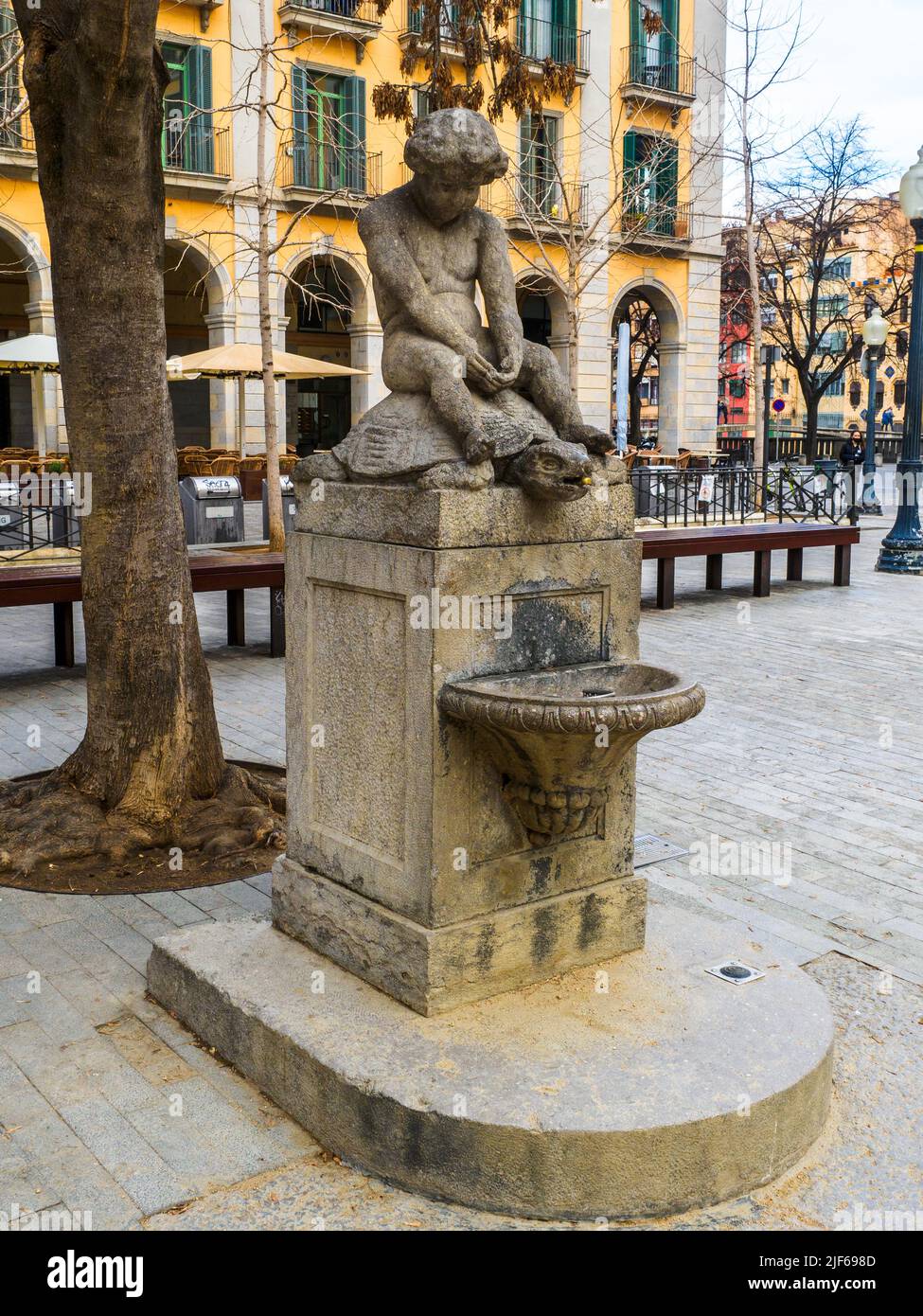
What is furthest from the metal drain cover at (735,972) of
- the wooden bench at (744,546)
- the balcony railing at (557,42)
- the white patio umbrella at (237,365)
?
the balcony railing at (557,42)

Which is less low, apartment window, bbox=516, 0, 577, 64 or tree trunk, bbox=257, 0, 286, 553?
apartment window, bbox=516, 0, 577, 64

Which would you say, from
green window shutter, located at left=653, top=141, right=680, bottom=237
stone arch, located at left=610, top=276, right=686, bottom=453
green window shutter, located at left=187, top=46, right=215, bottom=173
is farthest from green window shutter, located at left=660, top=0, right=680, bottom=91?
green window shutter, located at left=187, top=46, right=215, bottom=173

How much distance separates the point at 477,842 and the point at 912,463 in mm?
13902

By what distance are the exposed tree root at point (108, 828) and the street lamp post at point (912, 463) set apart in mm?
12126

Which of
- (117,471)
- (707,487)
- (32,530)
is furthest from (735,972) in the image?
(707,487)

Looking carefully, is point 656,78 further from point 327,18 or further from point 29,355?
point 29,355

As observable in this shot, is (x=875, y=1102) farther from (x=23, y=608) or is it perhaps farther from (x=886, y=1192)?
(x=23, y=608)

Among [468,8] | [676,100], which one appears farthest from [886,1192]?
[676,100]

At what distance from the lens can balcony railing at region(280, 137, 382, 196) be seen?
2664 cm

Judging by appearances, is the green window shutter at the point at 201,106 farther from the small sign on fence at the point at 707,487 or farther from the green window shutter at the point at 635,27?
the small sign on fence at the point at 707,487

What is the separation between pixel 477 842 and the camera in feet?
12.4

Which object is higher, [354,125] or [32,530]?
[354,125]

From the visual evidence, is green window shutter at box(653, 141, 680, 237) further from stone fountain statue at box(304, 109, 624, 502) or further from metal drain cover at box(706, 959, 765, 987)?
metal drain cover at box(706, 959, 765, 987)

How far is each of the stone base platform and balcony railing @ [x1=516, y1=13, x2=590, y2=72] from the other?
29316 millimetres
